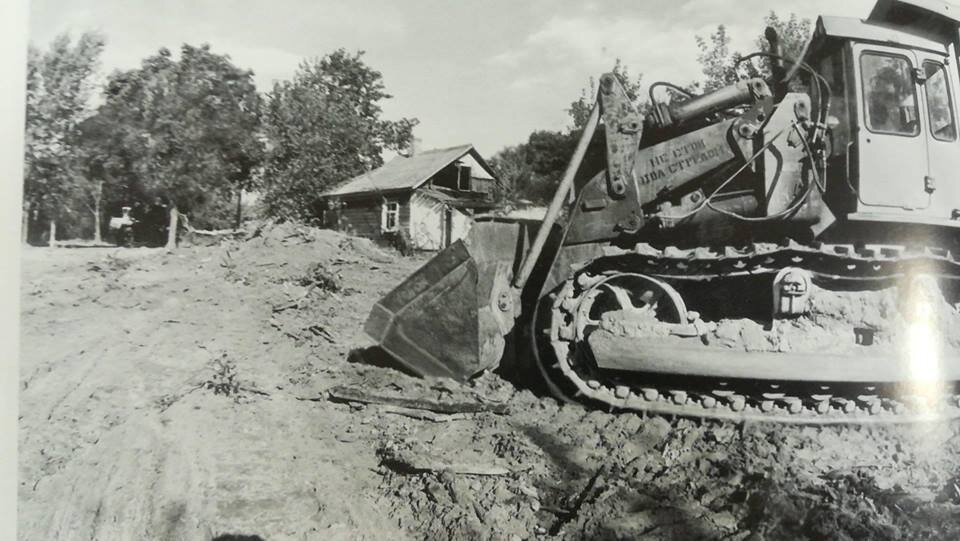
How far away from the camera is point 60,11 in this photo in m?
2.72

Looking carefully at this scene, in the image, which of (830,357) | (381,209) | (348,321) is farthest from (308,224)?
(830,357)

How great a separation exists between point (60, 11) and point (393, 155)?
2.03 m

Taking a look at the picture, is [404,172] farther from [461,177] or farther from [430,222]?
[430,222]

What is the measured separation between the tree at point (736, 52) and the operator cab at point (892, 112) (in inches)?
5.2

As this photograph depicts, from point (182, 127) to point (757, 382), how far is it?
3581 millimetres

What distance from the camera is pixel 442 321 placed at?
3727 mm

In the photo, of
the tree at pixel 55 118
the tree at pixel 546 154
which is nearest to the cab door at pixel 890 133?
the tree at pixel 546 154

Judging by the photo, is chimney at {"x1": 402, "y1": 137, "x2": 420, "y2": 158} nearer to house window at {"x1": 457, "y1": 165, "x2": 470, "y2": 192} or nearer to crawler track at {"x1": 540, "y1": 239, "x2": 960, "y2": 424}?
house window at {"x1": 457, "y1": 165, "x2": 470, "y2": 192}

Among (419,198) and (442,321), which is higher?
(419,198)

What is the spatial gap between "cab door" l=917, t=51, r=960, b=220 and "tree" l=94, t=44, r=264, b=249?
3.90 metres

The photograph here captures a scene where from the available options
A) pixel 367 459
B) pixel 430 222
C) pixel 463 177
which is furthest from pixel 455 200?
pixel 367 459

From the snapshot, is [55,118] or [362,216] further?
[362,216]

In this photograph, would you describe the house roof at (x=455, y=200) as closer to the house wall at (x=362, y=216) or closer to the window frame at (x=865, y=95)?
the house wall at (x=362, y=216)

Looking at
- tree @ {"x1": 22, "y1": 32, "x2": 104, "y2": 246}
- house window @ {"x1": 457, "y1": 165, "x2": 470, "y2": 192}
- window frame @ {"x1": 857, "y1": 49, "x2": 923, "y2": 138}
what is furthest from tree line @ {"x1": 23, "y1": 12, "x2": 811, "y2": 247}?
window frame @ {"x1": 857, "y1": 49, "x2": 923, "y2": 138}
